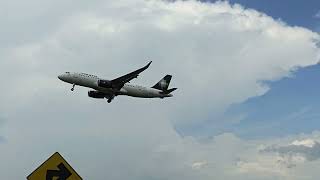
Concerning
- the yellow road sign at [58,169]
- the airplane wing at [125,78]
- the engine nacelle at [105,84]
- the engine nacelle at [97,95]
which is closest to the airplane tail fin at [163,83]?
the engine nacelle at [97,95]

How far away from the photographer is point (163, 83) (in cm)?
13262

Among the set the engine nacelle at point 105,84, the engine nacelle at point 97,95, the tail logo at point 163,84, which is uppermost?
the tail logo at point 163,84

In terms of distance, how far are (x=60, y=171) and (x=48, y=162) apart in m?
0.36

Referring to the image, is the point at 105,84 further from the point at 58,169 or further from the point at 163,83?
the point at 58,169

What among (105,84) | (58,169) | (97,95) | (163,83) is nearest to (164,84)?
(163,83)

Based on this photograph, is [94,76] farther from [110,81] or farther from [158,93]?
[158,93]

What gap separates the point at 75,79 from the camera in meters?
109

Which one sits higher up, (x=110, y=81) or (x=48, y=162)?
(x=110, y=81)

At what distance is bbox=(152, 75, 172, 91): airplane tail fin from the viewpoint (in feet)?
425

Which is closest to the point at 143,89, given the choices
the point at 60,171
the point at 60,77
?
the point at 60,77

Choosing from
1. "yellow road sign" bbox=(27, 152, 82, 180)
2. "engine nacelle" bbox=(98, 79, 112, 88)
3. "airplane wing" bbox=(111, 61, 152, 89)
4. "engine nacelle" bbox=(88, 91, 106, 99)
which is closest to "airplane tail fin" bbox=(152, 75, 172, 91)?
"engine nacelle" bbox=(88, 91, 106, 99)

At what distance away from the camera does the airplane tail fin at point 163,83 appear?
130 metres

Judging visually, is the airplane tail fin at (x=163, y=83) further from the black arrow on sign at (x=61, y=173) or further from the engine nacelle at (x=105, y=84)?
the black arrow on sign at (x=61, y=173)

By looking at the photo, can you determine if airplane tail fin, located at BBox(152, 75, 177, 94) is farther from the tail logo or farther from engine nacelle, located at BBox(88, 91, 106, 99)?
engine nacelle, located at BBox(88, 91, 106, 99)
